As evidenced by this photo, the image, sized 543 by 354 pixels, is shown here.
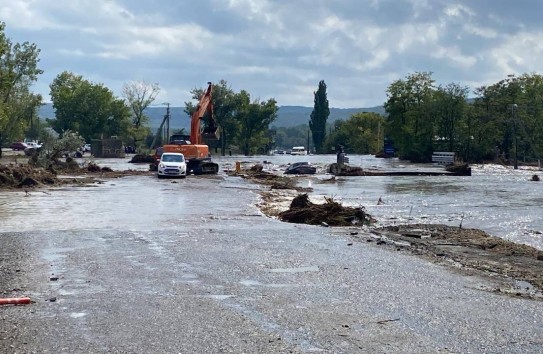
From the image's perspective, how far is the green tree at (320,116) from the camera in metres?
162

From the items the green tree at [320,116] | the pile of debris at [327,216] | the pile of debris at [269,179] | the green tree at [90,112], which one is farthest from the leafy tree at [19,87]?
the green tree at [320,116]

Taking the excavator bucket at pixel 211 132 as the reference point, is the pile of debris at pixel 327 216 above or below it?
below

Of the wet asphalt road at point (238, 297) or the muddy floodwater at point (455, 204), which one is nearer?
the wet asphalt road at point (238, 297)

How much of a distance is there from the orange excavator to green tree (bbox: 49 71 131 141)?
57.7 meters

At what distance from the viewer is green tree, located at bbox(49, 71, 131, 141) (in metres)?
116

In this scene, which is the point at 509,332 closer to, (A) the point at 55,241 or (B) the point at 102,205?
(A) the point at 55,241

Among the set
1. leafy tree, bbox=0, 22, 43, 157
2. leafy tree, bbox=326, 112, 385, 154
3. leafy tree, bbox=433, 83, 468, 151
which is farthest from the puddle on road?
leafy tree, bbox=326, 112, 385, 154

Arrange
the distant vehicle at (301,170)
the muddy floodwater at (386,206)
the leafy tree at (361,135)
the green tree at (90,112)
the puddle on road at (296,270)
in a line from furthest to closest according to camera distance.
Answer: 1. the leafy tree at (361,135)
2. the green tree at (90,112)
3. the distant vehicle at (301,170)
4. the muddy floodwater at (386,206)
5. the puddle on road at (296,270)

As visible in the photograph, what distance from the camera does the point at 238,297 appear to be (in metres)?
10.7

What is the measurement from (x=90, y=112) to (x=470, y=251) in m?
105

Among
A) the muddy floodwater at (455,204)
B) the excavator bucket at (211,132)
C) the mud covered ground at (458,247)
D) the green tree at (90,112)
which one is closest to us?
the mud covered ground at (458,247)

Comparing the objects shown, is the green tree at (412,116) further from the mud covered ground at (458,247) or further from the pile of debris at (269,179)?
the mud covered ground at (458,247)

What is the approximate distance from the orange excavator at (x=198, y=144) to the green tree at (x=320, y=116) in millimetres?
103346

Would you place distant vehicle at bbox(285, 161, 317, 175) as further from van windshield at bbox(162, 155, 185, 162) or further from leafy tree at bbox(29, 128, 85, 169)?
leafy tree at bbox(29, 128, 85, 169)
